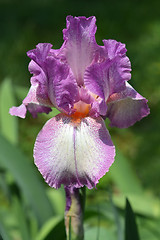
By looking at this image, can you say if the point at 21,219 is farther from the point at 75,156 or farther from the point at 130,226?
the point at 75,156

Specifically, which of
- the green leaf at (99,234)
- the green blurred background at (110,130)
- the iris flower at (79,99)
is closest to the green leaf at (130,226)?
the green blurred background at (110,130)

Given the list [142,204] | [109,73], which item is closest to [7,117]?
[142,204]

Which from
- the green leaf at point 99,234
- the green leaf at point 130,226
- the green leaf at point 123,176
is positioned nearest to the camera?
the green leaf at point 130,226

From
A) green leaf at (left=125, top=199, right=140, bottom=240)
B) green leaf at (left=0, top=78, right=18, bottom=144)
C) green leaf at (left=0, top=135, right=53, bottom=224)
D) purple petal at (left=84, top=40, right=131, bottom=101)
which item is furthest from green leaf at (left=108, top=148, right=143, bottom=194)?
purple petal at (left=84, top=40, right=131, bottom=101)

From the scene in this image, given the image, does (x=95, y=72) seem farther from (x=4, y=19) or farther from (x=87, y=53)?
(x=4, y=19)

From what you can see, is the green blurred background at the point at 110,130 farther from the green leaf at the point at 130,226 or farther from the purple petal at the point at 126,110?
the purple petal at the point at 126,110

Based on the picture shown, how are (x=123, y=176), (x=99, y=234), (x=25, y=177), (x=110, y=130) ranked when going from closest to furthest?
(x=99, y=234)
(x=25, y=177)
(x=123, y=176)
(x=110, y=130)

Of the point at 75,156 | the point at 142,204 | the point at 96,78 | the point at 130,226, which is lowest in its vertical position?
the point at 142,204

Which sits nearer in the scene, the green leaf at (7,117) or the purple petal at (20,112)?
the purple petal at (20,112)
